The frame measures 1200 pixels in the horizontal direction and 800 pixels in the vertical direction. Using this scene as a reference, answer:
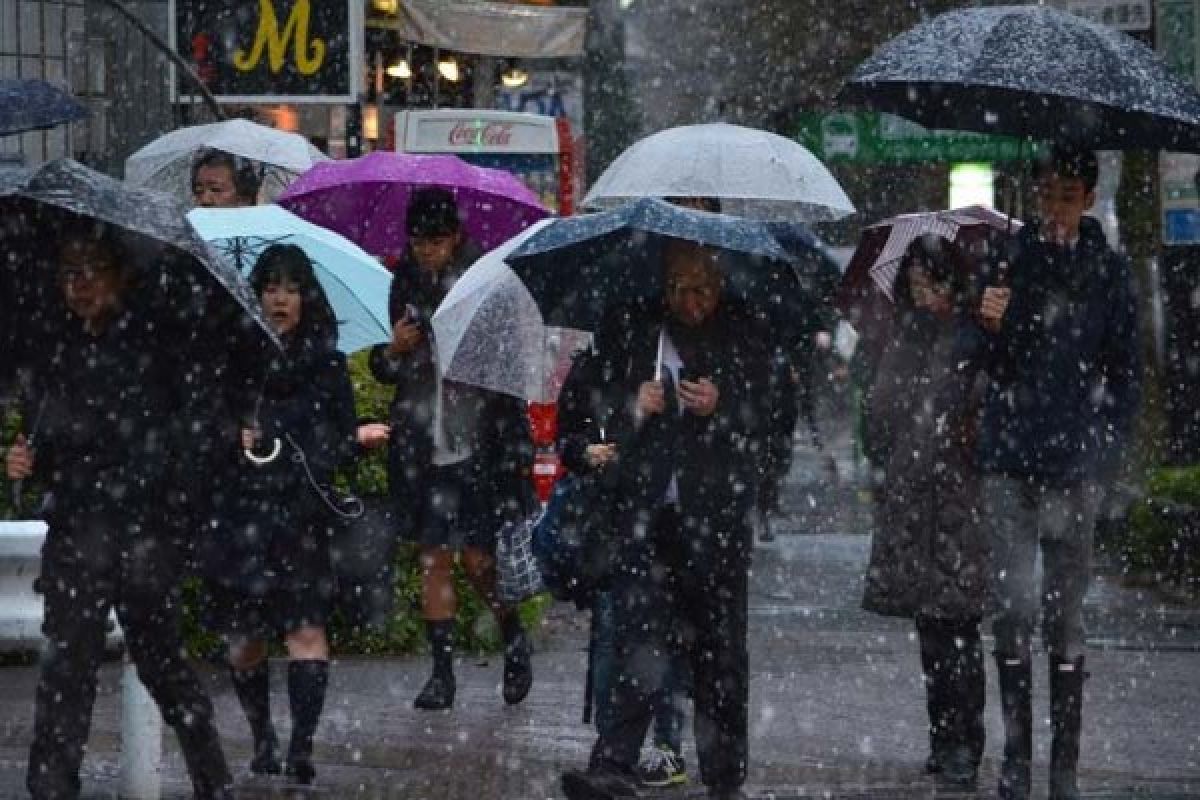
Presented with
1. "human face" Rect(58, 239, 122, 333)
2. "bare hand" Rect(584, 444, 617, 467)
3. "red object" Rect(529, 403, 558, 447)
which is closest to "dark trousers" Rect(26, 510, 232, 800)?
"human face" Rect(58, 239, 122, 333)

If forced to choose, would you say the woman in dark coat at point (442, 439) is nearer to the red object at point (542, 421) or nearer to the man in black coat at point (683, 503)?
the man in black coat at point (683, 503)

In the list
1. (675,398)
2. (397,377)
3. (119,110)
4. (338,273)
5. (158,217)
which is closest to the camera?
(158,217)

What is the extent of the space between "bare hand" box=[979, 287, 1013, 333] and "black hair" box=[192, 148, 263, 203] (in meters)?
3.28

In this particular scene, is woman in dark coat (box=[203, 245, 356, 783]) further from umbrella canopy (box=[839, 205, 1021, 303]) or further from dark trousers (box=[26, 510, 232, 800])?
umbrella canopy (box=[839, 205, 1021, 303])

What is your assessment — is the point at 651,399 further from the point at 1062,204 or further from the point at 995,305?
the point at 1062,204

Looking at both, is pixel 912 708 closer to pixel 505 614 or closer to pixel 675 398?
pixel 505 614

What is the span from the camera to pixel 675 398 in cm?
786

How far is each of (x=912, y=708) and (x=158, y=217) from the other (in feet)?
14.5

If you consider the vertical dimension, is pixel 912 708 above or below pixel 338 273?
below

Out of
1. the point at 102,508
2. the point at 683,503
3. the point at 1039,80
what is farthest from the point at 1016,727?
the point at 102,508

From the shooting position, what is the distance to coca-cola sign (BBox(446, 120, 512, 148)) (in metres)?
17.1

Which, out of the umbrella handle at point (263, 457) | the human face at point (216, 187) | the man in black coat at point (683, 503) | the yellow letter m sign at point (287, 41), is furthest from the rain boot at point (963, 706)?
the yellow letter m sign at point (287, 41)

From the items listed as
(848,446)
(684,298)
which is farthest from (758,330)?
(848,446)

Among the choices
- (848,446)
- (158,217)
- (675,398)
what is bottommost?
(848,446)
